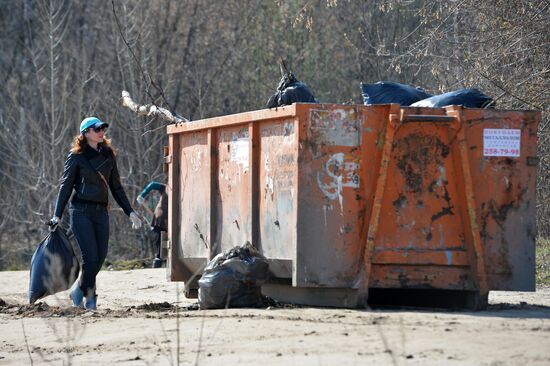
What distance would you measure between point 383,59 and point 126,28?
5627mm

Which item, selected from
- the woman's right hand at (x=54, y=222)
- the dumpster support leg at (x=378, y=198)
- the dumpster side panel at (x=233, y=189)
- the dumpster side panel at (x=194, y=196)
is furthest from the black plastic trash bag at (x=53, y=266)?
the dumpster support leg at (x=378, y=198)

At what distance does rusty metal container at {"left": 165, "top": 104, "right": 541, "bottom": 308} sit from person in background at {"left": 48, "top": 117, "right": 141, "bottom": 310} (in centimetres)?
201

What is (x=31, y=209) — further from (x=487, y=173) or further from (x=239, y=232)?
(x=487, y=173)

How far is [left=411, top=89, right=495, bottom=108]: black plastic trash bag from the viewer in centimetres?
907

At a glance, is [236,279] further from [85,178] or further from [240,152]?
[85,178]

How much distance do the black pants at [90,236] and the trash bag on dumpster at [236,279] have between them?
127 cm

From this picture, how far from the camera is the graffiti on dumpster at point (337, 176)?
8.40 meters

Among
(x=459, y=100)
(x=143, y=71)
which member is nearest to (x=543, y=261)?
(x=459, y=100)

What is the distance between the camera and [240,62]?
25.2 metres

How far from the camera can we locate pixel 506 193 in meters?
8.56

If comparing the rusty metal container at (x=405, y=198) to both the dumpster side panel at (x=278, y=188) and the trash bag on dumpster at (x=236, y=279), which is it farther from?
the trash bag on dumpster at (x=236, y=279)

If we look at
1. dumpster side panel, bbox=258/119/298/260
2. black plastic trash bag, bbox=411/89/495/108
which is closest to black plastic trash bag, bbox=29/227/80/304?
dumpster side panel, bbox=258/119/298/260

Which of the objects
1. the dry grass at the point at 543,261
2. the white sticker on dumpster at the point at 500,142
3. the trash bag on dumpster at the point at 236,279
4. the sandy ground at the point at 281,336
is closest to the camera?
the sandy ground at the point at 281,336

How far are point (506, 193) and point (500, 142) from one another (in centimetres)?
40
